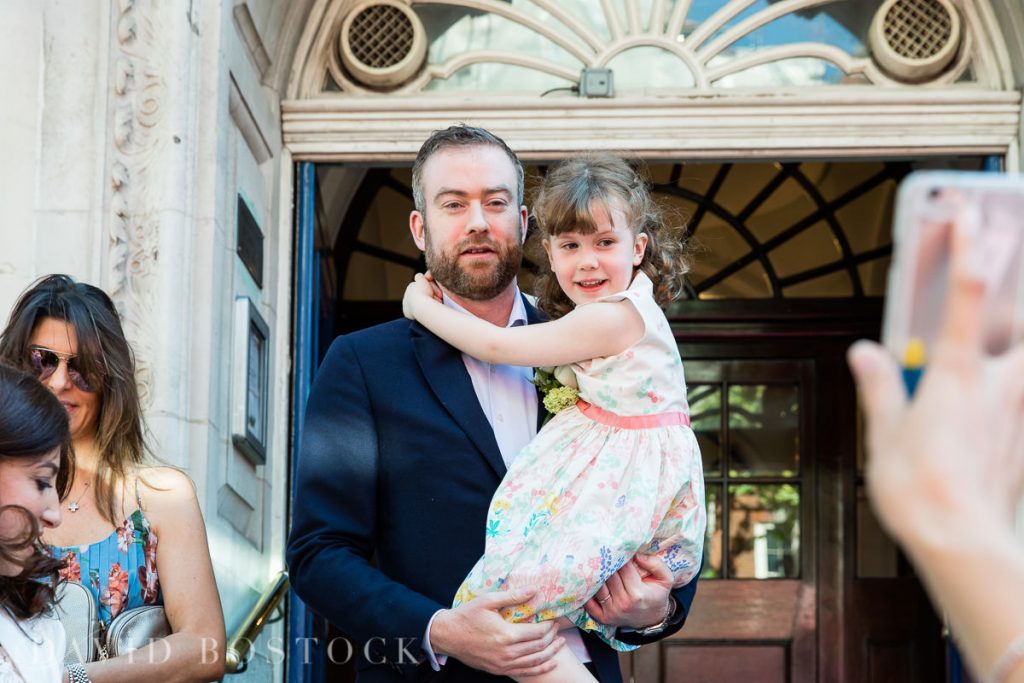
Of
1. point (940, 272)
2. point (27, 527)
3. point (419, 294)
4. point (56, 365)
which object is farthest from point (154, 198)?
point (940, 272)

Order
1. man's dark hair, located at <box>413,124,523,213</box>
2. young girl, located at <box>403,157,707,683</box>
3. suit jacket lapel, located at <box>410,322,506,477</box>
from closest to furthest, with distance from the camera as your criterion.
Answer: young girl, located at <box>403,157,707,683</box> → suit jacket lapel, located at <box>410,322,506,477</box> → man's dark hair, located at <box>413,124,523,213</box>

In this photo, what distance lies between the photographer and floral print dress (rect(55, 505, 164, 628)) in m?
3.58

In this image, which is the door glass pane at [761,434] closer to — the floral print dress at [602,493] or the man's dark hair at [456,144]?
the man's dark hair at [456,144]

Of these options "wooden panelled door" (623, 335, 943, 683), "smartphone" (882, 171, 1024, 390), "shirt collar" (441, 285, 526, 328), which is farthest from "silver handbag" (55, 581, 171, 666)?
"wooden panelled door" (623, 335, 943, 683)

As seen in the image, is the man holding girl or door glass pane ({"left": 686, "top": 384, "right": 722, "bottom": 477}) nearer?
the man holding girl

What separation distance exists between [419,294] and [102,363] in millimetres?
793

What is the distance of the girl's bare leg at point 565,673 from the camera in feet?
10.4

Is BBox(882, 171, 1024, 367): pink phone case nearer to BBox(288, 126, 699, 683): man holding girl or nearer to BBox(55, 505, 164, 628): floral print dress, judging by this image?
BBox(288, 126, 699, 683): man holding girl

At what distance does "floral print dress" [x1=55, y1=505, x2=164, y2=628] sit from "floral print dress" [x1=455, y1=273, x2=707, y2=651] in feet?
2.67

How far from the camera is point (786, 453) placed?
8.99 meters

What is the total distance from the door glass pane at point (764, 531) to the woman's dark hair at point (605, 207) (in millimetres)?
5156

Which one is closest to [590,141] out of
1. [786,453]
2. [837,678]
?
[786,453]

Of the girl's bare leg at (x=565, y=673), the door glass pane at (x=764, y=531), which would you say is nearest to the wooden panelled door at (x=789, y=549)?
the door glass pane at (x=764, y=531)

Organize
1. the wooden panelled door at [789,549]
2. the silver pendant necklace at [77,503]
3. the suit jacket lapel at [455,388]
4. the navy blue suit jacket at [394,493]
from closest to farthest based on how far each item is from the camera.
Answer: the navy blue suit jacket at [394,493] < the suit jacket lapel at [455,388] < the silver pendant necklace at [77,503] < the wooden panelled door at [789,549]
